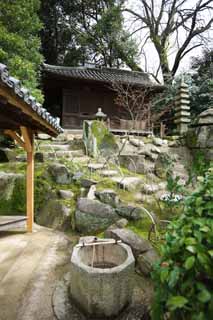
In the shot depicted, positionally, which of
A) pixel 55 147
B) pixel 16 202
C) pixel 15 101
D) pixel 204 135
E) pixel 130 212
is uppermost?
pixel 204 135

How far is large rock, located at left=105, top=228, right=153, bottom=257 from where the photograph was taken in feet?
9.18

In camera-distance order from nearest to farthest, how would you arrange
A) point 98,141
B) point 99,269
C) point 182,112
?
point 99,269 → point 98,141 → point 182,112

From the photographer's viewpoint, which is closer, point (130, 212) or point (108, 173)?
point (130, 212)

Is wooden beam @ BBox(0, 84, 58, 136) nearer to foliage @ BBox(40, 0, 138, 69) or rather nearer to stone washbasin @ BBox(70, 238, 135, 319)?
stone washbasin @ BBox(70, 238, 135, 319)

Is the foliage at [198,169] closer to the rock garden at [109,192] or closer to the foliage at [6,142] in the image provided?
the rock garden at [109,192]

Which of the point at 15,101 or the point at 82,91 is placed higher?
the point at 82,91

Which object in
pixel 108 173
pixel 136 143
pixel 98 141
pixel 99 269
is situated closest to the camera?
pixel 99 269

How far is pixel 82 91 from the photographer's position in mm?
11430

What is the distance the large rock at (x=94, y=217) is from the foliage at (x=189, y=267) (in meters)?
2.69

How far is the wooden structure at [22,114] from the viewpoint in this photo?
1.62 meters

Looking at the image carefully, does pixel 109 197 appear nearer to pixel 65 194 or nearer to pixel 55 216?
pixel 65 194

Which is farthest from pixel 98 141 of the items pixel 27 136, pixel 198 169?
pixel 27 136

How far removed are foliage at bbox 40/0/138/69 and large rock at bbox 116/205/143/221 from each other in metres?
13.1

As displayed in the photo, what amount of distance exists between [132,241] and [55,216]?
1949 mm
